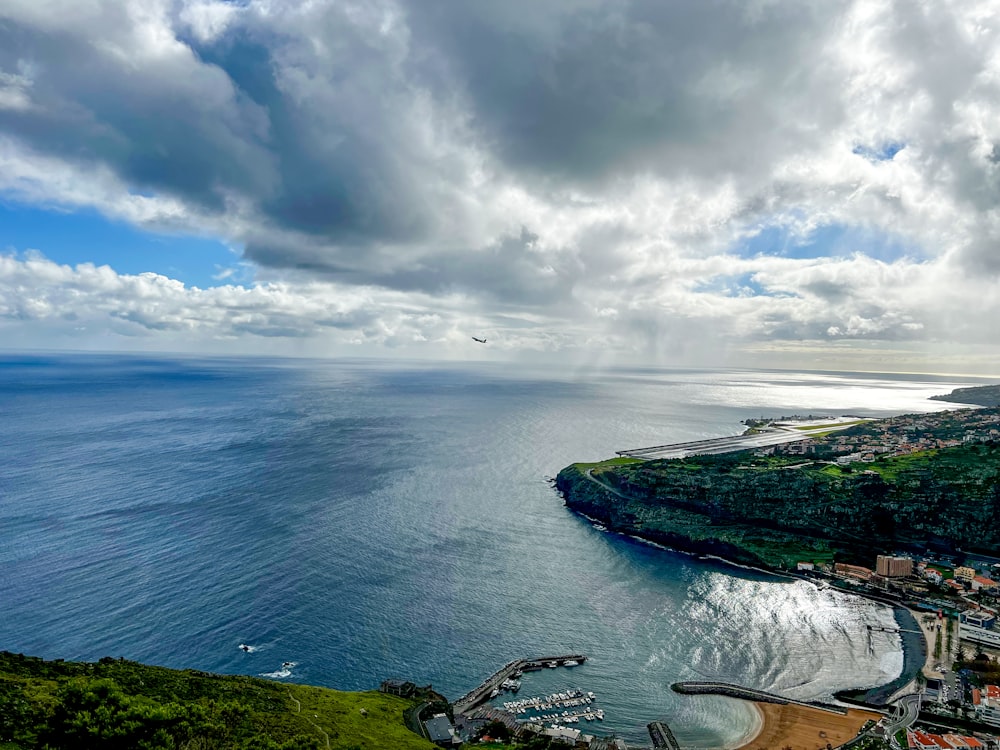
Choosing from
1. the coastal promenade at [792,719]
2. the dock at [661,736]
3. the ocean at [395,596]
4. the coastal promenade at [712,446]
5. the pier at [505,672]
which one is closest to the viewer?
the dock at [661,736]

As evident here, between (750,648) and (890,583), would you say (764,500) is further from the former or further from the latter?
(750,648)

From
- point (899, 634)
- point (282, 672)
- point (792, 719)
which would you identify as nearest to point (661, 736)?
point (792, 719)

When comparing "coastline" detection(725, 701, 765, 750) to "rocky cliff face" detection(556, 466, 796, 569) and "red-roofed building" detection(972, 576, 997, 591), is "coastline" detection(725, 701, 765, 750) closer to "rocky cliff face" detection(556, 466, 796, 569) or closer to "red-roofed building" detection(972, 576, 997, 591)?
"rocky cliff face" detection(556, 466, 796, 569)

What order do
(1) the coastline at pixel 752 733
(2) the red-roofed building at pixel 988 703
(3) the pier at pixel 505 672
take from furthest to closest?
(3) the pier at pixel 505 672 → (2) the red-roofed building at pixel 988 703 → (1) the coastline at pixel 752 733

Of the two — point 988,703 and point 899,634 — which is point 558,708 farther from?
point 899,634

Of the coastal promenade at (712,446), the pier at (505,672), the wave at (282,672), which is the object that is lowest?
the pier at (505,672)

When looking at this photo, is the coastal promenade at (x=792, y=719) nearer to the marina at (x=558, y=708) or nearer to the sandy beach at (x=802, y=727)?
the sandy beach at (x=802, y=727)

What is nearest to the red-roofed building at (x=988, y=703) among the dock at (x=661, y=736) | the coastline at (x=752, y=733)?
the coastline at (x=752, y=733)
